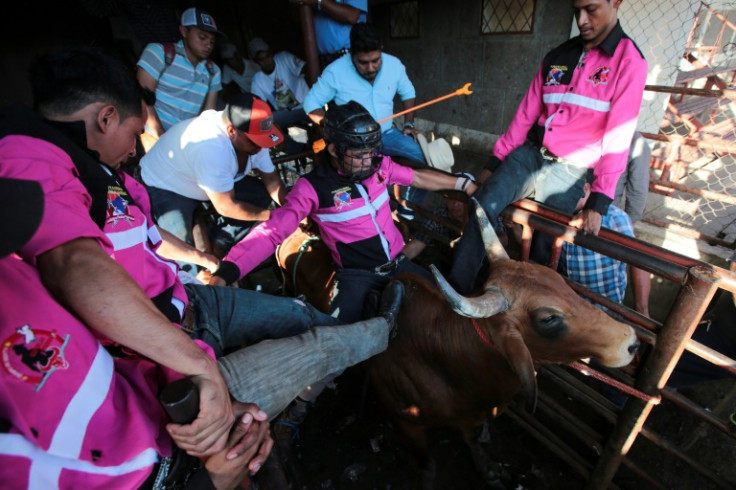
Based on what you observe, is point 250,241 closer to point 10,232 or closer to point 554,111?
point 10,232

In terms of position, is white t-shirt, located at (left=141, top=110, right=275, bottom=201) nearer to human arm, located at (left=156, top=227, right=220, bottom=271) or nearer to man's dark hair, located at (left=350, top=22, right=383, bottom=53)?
human arm, located at (left=156, top=227, right=220, bottom=271)

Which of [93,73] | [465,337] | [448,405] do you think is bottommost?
[448,405]

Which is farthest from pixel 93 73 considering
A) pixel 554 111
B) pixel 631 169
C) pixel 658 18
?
pixel 658 18

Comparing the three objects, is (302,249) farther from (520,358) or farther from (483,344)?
(520,358)

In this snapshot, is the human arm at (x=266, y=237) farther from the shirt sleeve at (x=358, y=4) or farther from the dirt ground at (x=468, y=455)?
the shirt sleeve at (x=358, y=4)

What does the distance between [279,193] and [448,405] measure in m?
2.94

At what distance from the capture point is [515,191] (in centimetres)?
314

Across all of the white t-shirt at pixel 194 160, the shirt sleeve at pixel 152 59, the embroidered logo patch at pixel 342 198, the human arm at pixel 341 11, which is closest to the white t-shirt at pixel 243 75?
the shirt sleeve at pixel 152 59

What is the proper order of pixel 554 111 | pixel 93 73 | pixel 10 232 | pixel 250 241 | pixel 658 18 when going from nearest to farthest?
pixel 10 232, pixel 93 73, pixel 250 241, pixel 554 111, pixel 658 18

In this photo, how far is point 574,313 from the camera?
2168 mm

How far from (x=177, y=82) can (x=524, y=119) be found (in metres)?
4.29

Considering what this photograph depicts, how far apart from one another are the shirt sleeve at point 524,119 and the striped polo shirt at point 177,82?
400 cm

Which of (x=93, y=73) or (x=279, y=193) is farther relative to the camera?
(x=279, y=193)

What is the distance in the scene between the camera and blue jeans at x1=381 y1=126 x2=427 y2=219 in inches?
178
